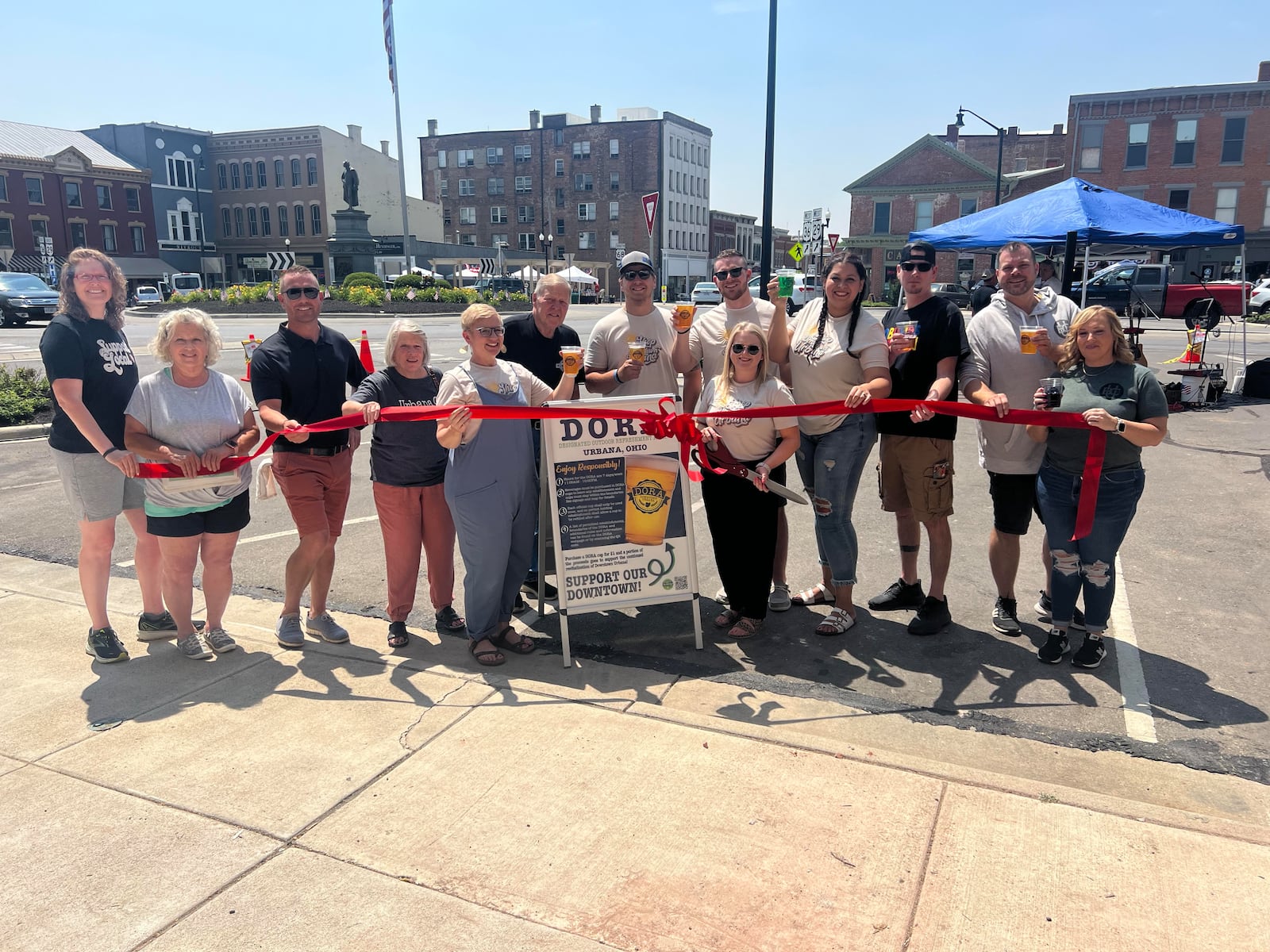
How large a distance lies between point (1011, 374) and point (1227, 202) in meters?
56.0

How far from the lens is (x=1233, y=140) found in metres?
47.8

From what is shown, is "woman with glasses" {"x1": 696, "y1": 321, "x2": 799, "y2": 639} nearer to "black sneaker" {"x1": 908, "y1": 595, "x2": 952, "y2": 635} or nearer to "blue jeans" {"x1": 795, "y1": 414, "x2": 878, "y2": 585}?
"blue jeans" {"x1": 795, "y1": 414, "x2": 878, "y2": 585}

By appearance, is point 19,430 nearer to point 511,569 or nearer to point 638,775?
point 511,569

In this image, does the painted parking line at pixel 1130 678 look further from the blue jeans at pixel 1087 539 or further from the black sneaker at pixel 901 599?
the black sneaker at pixel 901 599

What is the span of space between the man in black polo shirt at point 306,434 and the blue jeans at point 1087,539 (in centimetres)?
379

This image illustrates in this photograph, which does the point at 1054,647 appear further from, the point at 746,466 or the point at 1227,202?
the point at 1227,202

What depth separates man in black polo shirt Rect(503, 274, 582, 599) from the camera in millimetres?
5129

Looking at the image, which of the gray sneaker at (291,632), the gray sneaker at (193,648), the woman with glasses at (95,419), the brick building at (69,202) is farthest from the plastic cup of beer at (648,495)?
the brick building at (69,202)

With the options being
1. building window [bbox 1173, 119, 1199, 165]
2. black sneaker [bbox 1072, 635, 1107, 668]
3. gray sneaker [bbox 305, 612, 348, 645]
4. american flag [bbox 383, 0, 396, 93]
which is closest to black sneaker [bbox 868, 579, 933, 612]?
black sneaker [bbox 1072, 635, 1107, 668]

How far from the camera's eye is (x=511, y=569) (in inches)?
185

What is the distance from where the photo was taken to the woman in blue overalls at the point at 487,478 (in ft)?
14.4

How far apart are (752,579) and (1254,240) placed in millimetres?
57016

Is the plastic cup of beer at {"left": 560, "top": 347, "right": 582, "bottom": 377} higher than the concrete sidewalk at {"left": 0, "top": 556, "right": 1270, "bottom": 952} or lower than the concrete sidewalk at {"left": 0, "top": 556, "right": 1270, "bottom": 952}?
higher

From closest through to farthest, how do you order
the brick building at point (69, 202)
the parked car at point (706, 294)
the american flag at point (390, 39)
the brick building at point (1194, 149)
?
the american flag at point (390, 39), the brick building at point (1194, 149), the parked car at point (706, 294), the brick building at point (69, 202)
